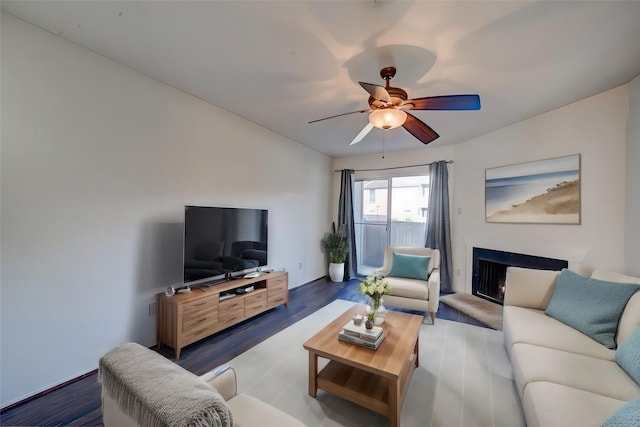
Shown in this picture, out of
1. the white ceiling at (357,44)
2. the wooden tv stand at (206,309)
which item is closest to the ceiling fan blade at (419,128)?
the white ceiling at (357,44)

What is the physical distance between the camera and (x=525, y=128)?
333cm

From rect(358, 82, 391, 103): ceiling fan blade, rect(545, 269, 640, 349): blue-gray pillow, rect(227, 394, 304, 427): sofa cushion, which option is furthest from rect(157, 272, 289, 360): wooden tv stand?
rect(545, 269, 640, 349): blue-gray pillow

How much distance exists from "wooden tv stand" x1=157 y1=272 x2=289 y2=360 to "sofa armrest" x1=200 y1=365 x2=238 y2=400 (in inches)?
51.1

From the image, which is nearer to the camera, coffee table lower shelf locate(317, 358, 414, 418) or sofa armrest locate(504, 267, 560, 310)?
coffee table lower shelf locate(317, 358, 414, 418)

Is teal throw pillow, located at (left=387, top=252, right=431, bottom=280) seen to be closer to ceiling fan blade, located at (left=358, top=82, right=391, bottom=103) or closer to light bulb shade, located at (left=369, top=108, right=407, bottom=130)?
light bulb shade, located at (left=369, top=108, right=407, bottom=130)

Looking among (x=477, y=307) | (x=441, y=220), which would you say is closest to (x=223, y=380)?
(x=477, y=307)

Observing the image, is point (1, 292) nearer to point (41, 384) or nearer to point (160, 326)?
point (41, 384)

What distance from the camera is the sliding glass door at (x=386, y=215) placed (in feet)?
15.8

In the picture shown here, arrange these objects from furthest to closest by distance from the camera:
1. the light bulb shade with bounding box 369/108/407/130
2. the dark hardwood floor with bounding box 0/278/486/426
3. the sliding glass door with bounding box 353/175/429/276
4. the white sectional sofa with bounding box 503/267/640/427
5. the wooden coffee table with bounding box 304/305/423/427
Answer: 1. the sliding glass door with bounding box 353/175/429/276
2. the light bulb shade with bounding box 369/108/407/130
3. the dark hardwood floor with bounding box 0/278/486/426
4. the wooden coffee table with bounding box 304/305/423/427
5. the white sectional sofa with bounding box 503/267/640/427

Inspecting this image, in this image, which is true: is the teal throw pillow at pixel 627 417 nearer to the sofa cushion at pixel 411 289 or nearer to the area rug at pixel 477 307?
the sofa cushion at pixel 411 289

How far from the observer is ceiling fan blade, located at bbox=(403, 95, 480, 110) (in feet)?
Answer: 6.15

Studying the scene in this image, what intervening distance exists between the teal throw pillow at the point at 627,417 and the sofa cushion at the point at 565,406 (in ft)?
0.67

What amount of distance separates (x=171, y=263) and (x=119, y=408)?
1983mm

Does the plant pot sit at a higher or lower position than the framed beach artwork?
lower
